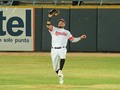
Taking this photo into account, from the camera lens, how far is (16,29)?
28781mm

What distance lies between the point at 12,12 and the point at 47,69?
10.3 metres

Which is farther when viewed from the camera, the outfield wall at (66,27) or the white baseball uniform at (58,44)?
the outfield wall at (66,27)

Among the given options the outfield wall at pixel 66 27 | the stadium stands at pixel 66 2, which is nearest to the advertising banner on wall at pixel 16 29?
the outfield wall at pixel 66 27

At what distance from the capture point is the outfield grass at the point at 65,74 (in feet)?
44.8

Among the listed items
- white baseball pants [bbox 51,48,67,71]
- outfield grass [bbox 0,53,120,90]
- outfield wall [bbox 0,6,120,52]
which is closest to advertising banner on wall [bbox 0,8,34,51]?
outfield wall [bbox 0,6,120,52]

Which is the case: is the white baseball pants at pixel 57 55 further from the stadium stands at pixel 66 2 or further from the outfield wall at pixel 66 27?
the stadium stands at pixel 66 2

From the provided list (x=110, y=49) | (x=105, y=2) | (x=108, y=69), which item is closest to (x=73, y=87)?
(x=108, y=69)

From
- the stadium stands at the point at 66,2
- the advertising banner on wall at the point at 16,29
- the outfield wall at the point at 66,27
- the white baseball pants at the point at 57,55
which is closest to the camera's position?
the white baseball pants at the point at 57,55

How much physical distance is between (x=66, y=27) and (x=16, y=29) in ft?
9.29

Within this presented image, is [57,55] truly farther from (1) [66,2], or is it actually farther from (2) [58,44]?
(1) [66,2]

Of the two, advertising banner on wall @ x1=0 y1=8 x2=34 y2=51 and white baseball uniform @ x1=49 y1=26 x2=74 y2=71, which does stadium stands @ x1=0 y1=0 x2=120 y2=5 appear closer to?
advertising banner on wall @ x1=0 y1=8 x2=34 y2=51

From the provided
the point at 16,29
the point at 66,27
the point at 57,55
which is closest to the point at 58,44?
the point at 57,55

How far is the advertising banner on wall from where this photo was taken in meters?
28.7

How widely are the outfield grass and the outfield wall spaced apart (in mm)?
2922
